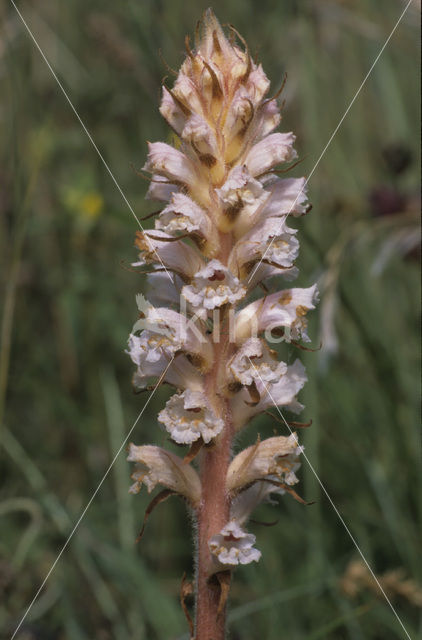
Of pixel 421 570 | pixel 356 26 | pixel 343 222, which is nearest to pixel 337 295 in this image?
pixel 343 222

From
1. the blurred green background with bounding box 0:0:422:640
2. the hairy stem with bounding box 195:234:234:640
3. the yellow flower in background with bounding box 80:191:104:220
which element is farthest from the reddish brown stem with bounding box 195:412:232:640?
the yellow flower in background with bounding box 80:191:104:220

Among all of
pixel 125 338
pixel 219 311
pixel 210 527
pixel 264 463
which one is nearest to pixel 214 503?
pixel 210 527

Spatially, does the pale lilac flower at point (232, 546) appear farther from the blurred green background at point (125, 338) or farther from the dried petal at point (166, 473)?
the blurred green background at point (125, 338)

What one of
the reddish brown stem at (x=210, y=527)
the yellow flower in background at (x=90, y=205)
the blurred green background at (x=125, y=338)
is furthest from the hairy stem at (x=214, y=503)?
the yellow flower in background at (x=90, y=205)

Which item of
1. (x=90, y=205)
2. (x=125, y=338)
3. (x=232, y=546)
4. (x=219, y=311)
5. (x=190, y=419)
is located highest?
(x=219, y=311)

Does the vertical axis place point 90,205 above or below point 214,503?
below

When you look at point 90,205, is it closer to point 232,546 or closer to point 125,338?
point 125,338
